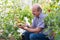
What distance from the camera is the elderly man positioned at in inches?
119

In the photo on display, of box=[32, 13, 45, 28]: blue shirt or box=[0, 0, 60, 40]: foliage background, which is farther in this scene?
box=[0, 0, 60, 40]: foliage background

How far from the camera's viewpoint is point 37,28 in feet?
10.0

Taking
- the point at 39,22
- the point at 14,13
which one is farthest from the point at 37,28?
the point at 14,13

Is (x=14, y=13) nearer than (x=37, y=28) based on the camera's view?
No

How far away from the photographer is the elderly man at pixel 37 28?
9.94ft

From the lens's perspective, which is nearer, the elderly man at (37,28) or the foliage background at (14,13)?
the elderly man at (37,28)

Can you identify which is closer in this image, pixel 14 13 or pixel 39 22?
pixel 39 22

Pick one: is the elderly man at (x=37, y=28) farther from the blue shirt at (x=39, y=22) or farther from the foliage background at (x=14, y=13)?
the foliage background at (x=14, y=13)

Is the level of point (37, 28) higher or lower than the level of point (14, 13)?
lower

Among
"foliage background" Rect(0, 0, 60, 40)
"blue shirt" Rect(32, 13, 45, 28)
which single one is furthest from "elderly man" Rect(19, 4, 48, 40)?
"foliage background" Rect(0, 0, 60, 40)

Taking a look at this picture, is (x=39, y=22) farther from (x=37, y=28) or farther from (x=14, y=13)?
(x=14, y=13)

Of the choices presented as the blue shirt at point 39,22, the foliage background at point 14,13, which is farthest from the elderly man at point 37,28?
the foliage background at point 14,13

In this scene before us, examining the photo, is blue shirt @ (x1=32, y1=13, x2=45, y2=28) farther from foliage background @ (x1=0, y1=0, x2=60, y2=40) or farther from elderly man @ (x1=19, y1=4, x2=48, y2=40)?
foliage background @ (x1=0, y1=0, x2=60, y2=40)

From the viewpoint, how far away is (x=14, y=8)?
3.61 m
